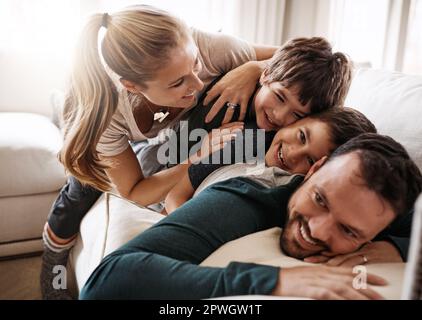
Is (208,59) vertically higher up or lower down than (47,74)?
higher up

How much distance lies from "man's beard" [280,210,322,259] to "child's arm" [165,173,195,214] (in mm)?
343

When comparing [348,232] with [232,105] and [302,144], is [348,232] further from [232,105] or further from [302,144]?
[232,105]

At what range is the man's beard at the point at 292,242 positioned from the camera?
694 mm

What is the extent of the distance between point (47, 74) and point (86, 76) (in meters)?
1.23

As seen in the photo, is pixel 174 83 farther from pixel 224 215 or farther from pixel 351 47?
pixel 351 47

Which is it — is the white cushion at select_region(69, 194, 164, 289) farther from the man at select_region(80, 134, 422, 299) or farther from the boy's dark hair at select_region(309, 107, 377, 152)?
the boy's dark hair at select_region(309, 107, 377, 152)

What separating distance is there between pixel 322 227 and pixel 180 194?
44cm

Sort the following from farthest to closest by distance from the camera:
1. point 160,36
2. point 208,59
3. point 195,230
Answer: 1. point 208,59
2. point 160,36
3. point 195,230

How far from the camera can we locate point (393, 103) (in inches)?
41.0

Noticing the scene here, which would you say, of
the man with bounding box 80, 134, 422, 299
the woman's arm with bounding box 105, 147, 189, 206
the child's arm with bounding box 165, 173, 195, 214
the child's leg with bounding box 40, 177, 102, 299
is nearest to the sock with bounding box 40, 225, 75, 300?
the child's leg with bounding box 40, 177, 102, 299

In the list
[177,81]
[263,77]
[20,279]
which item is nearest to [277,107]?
[263,77]

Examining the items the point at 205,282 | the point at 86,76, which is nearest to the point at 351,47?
the point at 86,76

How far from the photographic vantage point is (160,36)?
97 cm

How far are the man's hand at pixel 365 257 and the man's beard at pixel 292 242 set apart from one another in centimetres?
1
